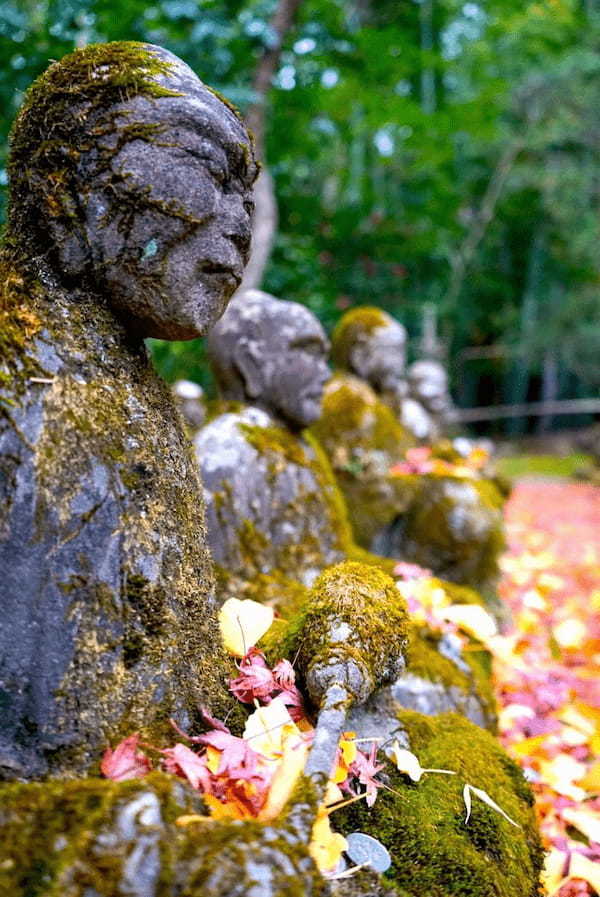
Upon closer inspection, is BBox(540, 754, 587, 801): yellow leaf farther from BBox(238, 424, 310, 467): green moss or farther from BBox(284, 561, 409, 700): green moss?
BBox(238, 424, 310, 467): green moss

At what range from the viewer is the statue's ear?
3062mm

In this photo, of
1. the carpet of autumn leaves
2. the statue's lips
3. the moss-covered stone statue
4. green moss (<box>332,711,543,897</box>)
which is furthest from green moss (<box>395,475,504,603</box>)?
the statue's lips

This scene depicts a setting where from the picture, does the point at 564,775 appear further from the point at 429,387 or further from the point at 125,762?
the point at 429,387

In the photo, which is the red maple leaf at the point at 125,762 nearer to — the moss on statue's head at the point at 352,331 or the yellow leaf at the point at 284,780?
the yellow leaf at the point at 284,780

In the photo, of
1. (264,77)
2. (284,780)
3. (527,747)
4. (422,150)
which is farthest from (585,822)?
(422,150)

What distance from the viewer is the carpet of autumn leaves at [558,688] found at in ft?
7.20

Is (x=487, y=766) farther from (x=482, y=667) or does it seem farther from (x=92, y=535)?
(x=482, y=667)

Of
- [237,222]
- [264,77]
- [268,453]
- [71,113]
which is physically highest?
[264,77]

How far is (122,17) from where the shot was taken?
4.55 meters

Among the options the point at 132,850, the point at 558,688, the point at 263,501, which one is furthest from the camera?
the point at 558,688

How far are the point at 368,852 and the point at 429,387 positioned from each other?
25.2ft

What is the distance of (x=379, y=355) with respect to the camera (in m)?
6.00

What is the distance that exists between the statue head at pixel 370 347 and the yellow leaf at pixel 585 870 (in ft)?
14.6

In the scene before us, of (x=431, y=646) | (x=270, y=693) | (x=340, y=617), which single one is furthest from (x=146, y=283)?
(x=431, y=646)
